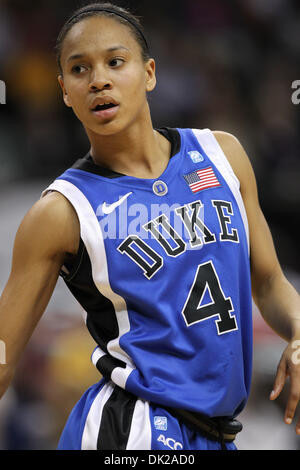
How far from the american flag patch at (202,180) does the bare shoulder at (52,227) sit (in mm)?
419

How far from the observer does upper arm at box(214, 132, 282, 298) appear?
262 centimetres

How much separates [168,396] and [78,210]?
0.65m

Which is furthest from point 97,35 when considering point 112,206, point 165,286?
point 165,286

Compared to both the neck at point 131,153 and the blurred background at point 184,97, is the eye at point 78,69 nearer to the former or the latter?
the neck at point 131,153

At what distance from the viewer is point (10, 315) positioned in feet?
7.72

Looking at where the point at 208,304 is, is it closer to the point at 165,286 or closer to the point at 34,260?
the point at 165,286

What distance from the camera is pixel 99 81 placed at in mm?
2334

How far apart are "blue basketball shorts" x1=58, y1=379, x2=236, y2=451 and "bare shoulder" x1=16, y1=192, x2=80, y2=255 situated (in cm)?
A: 51

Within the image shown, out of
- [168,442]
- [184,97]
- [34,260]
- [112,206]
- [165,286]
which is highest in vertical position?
[184,97]

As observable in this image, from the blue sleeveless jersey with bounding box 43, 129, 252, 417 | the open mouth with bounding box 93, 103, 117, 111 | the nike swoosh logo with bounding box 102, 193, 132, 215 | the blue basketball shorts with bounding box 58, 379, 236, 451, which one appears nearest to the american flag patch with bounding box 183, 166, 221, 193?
the blue sleeveless jersey with bounding box 43, 129, 252, 417

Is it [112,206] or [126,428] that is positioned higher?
[112,206]

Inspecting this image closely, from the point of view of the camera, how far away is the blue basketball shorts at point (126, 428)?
2.29m

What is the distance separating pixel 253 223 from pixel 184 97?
3.21 metres
